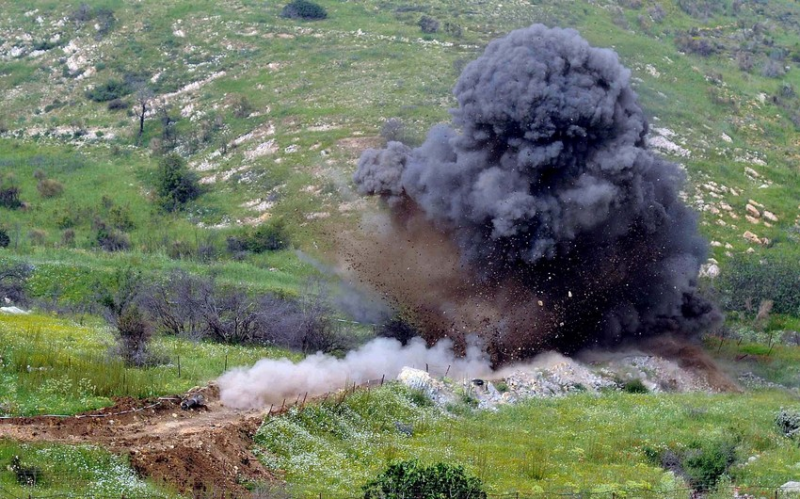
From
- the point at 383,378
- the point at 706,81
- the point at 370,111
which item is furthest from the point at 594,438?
the point at 706,81

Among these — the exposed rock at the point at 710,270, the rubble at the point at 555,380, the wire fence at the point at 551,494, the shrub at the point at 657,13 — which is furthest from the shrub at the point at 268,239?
the shrub at the point at 657,13

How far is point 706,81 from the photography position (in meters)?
79.5

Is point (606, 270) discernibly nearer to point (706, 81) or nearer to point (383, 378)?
point (383, 378)

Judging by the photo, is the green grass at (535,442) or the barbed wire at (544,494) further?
the green grass at (535,442)

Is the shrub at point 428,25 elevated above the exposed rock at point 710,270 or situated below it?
above

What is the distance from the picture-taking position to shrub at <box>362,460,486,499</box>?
18406 mm

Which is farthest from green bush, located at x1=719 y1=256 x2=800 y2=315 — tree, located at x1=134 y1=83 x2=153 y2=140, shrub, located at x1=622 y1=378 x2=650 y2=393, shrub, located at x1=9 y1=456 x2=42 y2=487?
shrub, located at x1=9 y1=456 x2=42 y2=487

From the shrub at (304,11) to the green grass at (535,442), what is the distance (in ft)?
180

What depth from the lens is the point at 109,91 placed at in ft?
250

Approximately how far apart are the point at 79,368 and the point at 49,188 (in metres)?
40.1

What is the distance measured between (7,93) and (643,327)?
54.5 meters

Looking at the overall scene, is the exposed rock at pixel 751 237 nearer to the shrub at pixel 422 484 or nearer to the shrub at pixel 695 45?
the shrub at pixel 695 45

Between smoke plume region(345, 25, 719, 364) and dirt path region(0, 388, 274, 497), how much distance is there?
15.2 meters

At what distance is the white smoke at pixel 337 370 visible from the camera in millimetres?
28344
